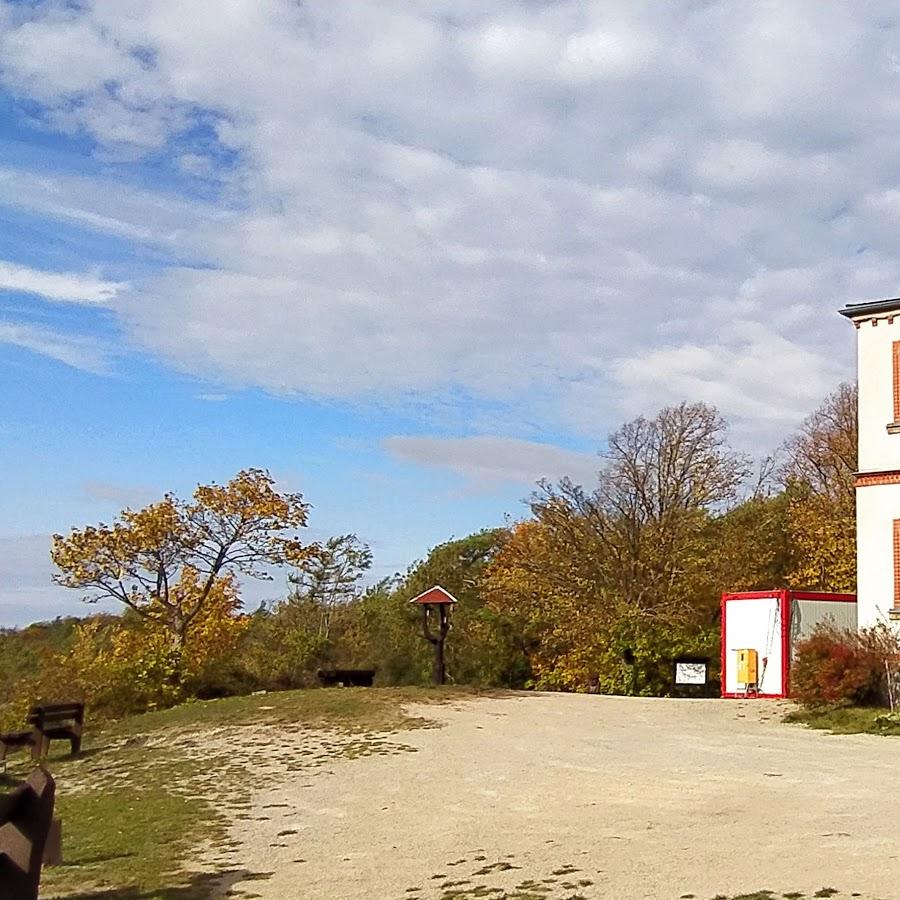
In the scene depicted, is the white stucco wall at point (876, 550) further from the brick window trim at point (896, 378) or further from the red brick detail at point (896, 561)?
the brick window trim at point (896, 378)

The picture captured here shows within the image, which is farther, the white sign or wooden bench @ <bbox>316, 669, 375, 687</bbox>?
the white sign

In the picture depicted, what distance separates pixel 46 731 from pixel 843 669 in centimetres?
1363

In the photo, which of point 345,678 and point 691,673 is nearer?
point 345,678

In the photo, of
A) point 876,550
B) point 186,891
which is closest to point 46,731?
point 186,891

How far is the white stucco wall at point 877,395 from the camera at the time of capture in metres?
25.0

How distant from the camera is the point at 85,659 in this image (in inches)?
1255

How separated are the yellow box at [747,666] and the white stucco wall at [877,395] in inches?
179

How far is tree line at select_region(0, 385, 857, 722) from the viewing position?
32719 millimetres

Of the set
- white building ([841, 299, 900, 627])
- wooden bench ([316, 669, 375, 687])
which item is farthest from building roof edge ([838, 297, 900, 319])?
wooden bench ([316, 669, 375, 687])

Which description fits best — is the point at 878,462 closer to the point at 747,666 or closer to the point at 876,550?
the point at 876,550

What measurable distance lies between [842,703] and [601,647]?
1739 centimetres

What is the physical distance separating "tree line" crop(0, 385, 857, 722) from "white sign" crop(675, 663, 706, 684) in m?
4.83

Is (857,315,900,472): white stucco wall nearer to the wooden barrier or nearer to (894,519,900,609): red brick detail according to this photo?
(894,519,900,609): red brick detail

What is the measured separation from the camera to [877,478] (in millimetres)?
25078
